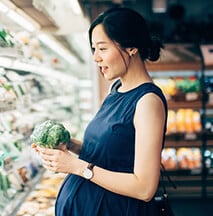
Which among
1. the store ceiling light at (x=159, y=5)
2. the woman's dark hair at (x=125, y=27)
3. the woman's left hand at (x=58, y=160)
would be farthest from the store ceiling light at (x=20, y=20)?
the store ceiling light at (x=159, y=5)

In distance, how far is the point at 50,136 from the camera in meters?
1.55

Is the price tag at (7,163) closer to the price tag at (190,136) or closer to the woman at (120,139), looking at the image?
the woman at (120,139)

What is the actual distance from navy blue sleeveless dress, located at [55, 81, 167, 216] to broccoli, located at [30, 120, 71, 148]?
104 millimetres

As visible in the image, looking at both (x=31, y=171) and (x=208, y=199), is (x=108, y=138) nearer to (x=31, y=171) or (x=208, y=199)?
(x=31, y=171)

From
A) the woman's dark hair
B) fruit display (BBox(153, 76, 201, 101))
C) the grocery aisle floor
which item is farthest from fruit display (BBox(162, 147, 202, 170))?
the woman's dark hair

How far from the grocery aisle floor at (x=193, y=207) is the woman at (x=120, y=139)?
9.00ft

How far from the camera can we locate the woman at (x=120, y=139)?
1.33 metres

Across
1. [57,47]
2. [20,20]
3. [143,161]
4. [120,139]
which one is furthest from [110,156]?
[57,47]

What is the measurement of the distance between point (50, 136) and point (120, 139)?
0.31 metres

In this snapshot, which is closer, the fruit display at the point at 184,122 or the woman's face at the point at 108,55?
the woman's face at the point at 108,55

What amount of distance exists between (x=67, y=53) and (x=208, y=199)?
2.53 m

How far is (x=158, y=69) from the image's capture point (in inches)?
163

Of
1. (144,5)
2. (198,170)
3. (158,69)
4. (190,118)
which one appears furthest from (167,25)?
(198,170)

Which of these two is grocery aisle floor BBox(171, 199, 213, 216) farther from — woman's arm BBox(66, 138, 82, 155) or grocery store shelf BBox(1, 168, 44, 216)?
woman's arm BBox(66, 138, 82, 155)
